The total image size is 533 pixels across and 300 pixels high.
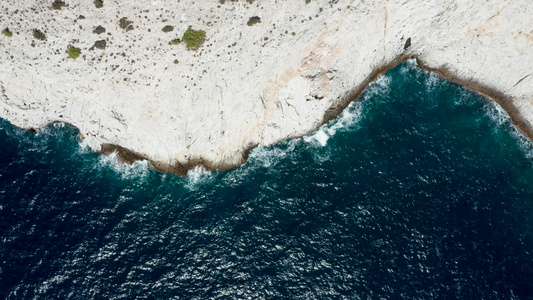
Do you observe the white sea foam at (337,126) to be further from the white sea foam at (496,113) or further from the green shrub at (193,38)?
the green shrub at (193,38)

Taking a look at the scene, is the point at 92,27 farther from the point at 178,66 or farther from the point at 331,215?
the point at 331,215

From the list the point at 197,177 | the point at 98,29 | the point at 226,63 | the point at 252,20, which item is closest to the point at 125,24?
the point at 98,29

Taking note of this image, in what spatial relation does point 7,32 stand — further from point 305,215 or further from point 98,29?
point 305,215

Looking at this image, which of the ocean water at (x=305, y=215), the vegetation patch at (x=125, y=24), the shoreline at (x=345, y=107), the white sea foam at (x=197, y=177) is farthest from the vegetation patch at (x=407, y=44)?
the vegetation patch at (x=125, y=24)

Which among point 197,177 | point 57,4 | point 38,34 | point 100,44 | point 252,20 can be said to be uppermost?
point 57,4

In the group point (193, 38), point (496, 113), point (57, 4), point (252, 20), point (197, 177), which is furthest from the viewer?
point (496, 113)

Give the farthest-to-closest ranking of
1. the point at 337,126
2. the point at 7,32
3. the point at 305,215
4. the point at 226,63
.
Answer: the point at 337,126
the point at 305,215
the point at 226,63
the point at 7,32

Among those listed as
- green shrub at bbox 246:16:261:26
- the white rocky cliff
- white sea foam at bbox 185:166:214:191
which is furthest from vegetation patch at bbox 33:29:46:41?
green shrub at bbox 246:16:261:26
